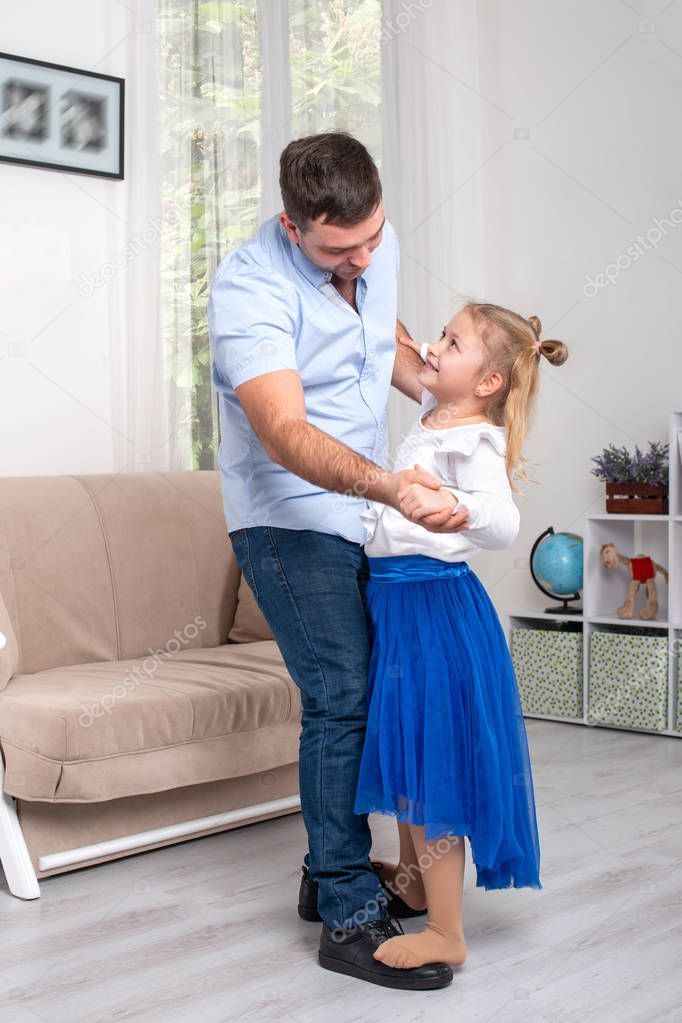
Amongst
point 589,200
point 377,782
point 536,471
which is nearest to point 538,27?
point 589,200

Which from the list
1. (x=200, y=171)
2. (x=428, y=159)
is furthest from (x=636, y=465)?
(x=200, y=171)

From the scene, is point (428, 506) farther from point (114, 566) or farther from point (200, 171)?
point (200, 171)

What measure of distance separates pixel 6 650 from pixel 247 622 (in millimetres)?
802

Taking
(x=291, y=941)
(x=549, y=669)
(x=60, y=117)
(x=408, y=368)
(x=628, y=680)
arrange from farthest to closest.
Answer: (x=549, y=669) → (x=628, y=680) → (x=60, y=117) → (x=408, y=368) → (x=291, y=941)

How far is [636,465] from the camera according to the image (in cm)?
388

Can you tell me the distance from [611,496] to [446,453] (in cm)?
219

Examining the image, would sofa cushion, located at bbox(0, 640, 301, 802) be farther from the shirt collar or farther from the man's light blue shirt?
the shirt collar

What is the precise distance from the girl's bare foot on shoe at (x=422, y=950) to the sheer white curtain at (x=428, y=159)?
8.17 feet

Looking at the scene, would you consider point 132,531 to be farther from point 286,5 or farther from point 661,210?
point 661,210

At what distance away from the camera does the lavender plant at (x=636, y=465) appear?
385 centimetres

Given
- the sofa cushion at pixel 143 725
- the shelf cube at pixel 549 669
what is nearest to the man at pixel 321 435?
the sofa cushion at pixel 143 725

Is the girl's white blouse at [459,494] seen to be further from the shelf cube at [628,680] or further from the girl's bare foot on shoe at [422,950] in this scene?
the shelf cube at [628,680]

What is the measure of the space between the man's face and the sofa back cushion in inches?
49.5

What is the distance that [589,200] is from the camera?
4199 millimetres
